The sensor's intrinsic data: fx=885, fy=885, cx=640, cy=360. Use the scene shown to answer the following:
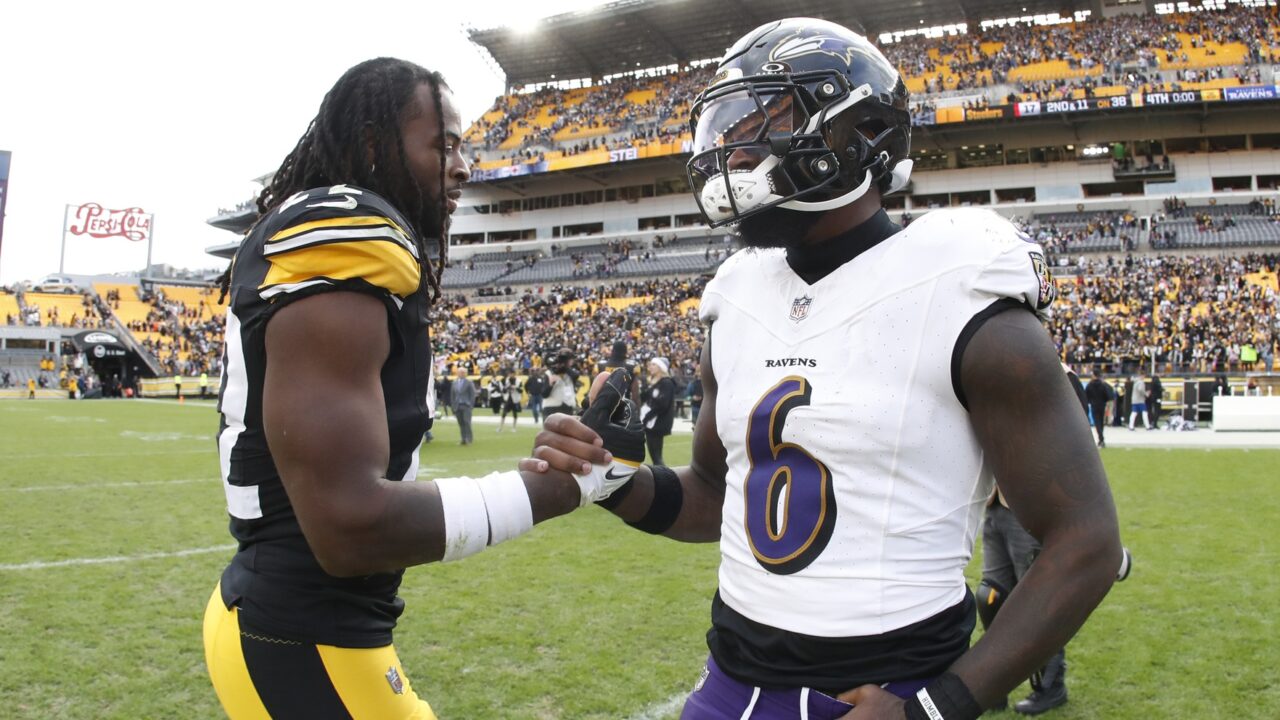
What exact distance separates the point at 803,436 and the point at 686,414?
25.5 meters

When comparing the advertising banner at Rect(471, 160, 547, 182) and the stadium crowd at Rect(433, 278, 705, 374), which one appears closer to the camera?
the stadium crowd at Rect(433, 278, 705, 374)

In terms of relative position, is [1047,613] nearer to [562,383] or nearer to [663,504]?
[663,504]

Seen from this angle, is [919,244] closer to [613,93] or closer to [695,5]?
[695,5]

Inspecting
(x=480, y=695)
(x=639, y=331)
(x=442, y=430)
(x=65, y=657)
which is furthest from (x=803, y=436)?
(x=639, y=331)

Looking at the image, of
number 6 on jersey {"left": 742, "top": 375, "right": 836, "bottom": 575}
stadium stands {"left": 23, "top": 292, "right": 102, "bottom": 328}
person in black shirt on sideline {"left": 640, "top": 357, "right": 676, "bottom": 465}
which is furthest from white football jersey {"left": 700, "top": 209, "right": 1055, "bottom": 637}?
stadium stands {"left": 23, "top": 292, "right": 102, "bottom": 328}

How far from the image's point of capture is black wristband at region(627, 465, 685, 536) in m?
2.20

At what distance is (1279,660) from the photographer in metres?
4.85

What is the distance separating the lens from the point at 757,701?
171 cm

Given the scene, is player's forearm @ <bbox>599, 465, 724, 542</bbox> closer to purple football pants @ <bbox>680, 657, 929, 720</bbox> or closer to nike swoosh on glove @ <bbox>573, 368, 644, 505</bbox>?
nike swoosh on glove @ <bbox>573, 368, 644, 505</bbox>

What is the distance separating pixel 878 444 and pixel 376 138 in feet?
4.18

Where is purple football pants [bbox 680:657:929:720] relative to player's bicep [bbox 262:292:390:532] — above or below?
below

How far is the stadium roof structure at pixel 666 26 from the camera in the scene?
154 feet

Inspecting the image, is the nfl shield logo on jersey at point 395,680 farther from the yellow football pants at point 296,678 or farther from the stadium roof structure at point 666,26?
the stadium roof structure at point 666,26

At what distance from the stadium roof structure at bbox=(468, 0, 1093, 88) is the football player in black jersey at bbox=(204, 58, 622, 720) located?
44.0m
